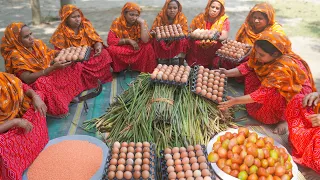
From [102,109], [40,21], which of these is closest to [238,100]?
[102,109]

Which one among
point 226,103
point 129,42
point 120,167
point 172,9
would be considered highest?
point 172,9

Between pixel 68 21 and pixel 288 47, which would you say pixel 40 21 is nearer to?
pixel 68 21

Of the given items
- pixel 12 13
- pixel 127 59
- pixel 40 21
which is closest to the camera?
pixel 127 59

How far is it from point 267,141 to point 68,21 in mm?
3284

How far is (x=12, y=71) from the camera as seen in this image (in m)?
3.38

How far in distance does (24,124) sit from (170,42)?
10.1 ft

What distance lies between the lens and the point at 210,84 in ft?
11.1

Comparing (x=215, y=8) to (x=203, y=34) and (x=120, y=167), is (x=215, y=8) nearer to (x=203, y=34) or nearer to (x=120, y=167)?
(x=203, y=34)

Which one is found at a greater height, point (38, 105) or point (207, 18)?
point (207, 18)

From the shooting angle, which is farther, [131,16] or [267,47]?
[131,16]

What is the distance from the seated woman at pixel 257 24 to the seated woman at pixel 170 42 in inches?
32.4

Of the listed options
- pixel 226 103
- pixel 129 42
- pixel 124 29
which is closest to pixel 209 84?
pixel 226 103

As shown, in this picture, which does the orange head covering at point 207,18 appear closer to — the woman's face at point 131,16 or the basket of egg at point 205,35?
the basket of egg at point 205,35

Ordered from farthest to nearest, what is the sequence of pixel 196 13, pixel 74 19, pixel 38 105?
pixel 196 13 < pixel 74 19 < pixel 38 105
